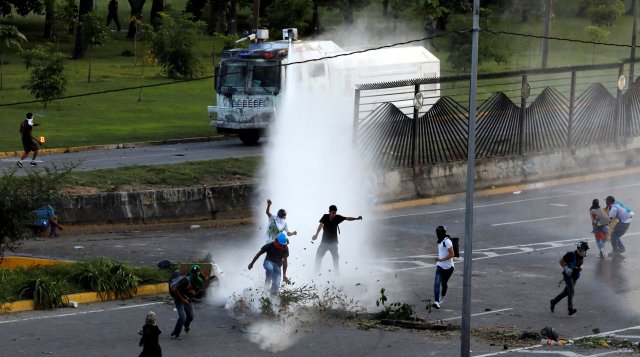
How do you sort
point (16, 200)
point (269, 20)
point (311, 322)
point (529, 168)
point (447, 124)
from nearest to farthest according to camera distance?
1. point (311, 322)
2. point (16, 200)
3. point (447, 124)
4. point (529, 168)
5. point (269, 20)

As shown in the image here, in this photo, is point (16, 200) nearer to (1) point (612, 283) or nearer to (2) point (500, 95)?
(1) point (612, 283)

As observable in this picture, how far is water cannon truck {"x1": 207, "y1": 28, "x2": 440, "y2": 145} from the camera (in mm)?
36719

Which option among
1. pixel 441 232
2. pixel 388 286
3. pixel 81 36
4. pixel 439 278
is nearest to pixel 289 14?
pixel 81 36

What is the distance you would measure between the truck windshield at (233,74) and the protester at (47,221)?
507 inches

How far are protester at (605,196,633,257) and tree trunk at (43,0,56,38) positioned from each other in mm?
39641

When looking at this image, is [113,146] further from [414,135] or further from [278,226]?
[278,226]

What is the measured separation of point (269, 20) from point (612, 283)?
137 feet

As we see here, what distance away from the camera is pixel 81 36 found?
57.8m

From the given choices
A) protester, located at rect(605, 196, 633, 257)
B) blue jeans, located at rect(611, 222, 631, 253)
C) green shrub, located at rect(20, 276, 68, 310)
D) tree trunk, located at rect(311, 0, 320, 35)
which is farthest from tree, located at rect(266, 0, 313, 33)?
green shrub, located at rect(20, 276, 68, 310)

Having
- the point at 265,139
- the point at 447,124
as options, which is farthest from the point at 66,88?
the point at 447,124

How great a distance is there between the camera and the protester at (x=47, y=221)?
24.9 m

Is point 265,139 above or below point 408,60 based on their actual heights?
below

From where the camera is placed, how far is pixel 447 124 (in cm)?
3238

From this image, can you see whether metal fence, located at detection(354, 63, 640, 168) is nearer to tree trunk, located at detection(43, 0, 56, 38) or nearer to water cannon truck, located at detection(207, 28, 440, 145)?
water cannon truck, located at detection(207, 28, 440, 145)
